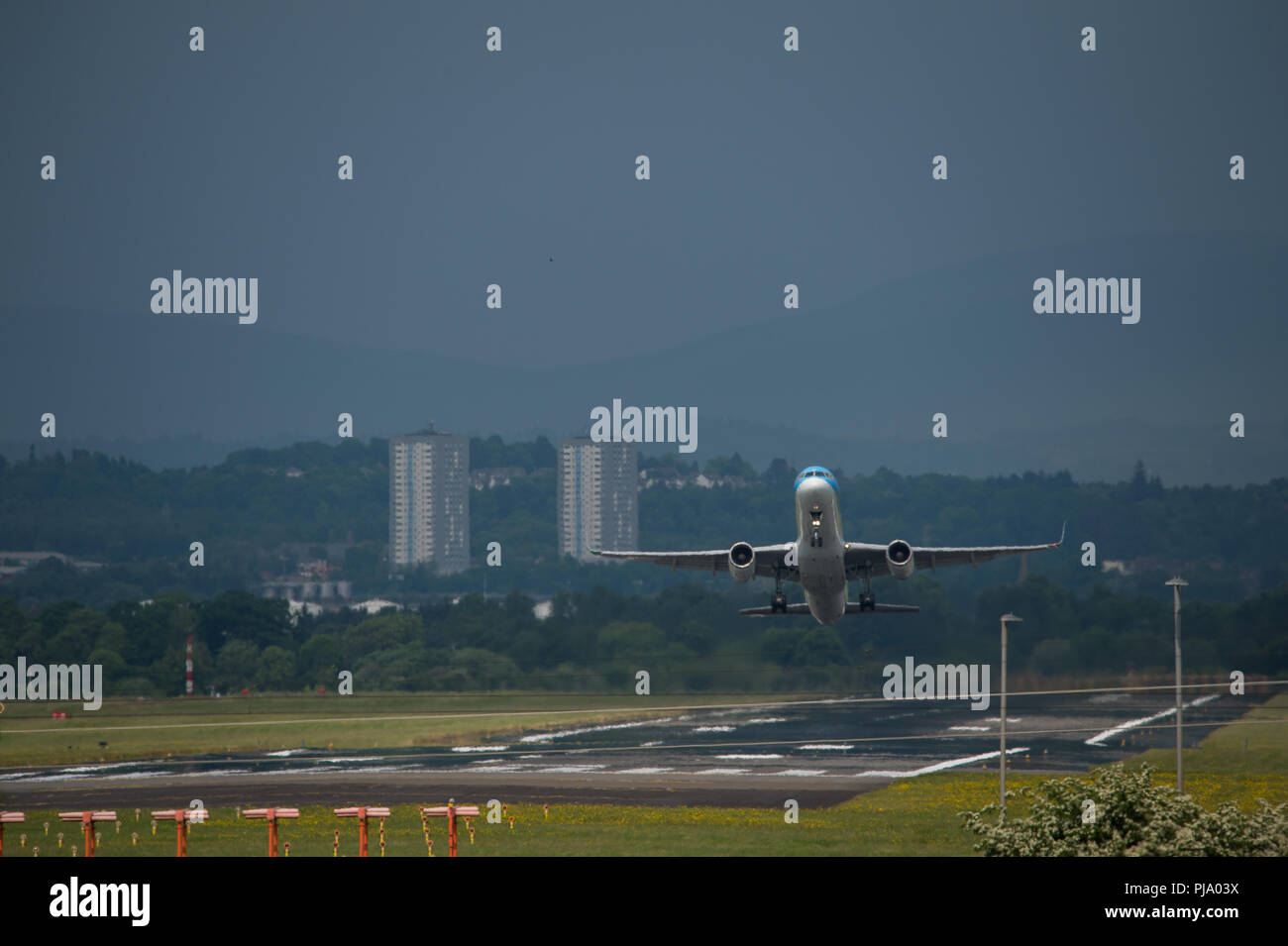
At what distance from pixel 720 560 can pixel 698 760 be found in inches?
393

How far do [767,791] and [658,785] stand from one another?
4.91 meters

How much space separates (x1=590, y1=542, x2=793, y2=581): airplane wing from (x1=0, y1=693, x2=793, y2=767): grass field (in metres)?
19.9

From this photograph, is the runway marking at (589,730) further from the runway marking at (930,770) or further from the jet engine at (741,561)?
the jet engine at (741,561)

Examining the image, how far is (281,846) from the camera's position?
43375mm

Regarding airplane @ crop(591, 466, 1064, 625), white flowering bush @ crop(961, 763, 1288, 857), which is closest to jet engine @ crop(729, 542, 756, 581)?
airplane @ crop(591, 466, 1064, 625)

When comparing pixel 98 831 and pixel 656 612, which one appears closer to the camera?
pixel 98 831

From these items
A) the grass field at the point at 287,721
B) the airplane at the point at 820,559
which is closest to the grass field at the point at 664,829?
the airplane at the point at 820,559

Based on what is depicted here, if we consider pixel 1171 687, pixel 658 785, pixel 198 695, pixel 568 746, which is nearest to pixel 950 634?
pixel 1171 687

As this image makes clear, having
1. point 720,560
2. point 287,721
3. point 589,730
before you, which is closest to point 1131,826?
point 720,560

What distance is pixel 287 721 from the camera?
280 feet
